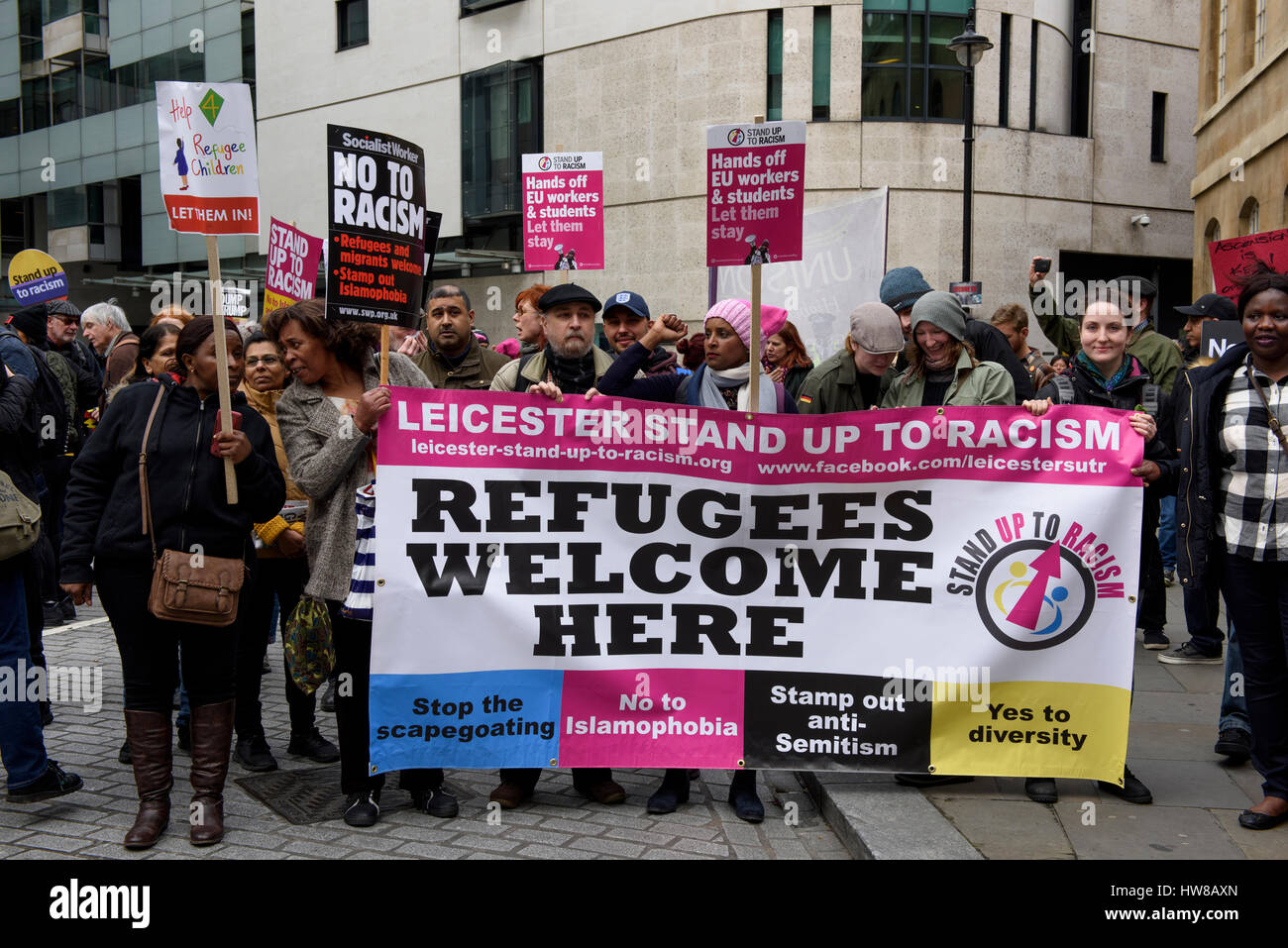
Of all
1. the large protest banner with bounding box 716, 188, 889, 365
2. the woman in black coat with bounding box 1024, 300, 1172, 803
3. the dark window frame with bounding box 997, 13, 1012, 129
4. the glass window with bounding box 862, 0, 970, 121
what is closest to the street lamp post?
the glass window with bounding box 862, 0, 970, 121

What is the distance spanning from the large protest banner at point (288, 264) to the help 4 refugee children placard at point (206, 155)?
4018mm

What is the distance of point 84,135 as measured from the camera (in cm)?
4016

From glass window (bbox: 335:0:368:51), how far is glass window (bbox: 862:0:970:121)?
46.5ft

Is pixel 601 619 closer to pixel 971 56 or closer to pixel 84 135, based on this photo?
pixel 971 56

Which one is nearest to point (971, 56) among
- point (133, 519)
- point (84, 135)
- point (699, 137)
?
point (699, 137)

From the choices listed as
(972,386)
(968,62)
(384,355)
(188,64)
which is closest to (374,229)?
(384,355)

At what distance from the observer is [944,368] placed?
211 inches

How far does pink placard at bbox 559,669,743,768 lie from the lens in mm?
4977

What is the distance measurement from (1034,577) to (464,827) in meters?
2.56

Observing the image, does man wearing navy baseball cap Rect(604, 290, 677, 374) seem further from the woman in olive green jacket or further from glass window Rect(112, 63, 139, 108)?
glass window Rect(112, 63, 139, 108)

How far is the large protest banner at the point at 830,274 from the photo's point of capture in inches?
368

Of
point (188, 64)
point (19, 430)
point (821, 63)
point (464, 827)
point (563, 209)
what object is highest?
point (188, 64)

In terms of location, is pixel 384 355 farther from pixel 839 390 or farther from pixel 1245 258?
pixel 1245 258
